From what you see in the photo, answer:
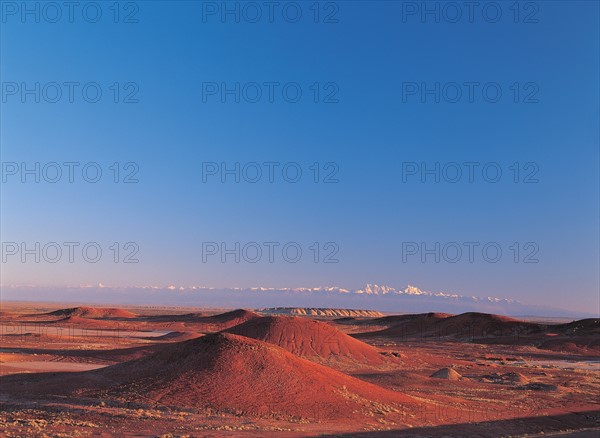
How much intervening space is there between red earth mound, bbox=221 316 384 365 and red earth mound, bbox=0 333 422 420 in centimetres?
1966

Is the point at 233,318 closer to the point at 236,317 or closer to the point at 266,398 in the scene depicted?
the point at 236,317

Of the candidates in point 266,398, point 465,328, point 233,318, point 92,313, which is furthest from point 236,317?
point 266,398

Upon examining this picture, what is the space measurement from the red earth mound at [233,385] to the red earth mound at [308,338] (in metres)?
19.7

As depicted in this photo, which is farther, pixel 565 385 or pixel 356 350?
pixel 356 350

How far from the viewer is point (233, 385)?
2755 cm

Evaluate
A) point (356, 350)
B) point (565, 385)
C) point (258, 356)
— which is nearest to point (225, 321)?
point (356, 350)

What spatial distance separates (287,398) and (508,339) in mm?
69416

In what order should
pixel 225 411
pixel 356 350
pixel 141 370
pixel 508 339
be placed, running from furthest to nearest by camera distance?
pixel 508 339, pixel 356 350, pixel 141 370, pixel 225 411

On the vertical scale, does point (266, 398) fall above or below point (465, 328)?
above

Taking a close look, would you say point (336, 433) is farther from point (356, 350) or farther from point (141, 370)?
point (356, 350)

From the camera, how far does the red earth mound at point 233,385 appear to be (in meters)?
26.0

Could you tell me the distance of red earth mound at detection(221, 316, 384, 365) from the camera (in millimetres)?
51094

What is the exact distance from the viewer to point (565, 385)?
42531mm

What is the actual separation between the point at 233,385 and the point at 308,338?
25.9 metres
